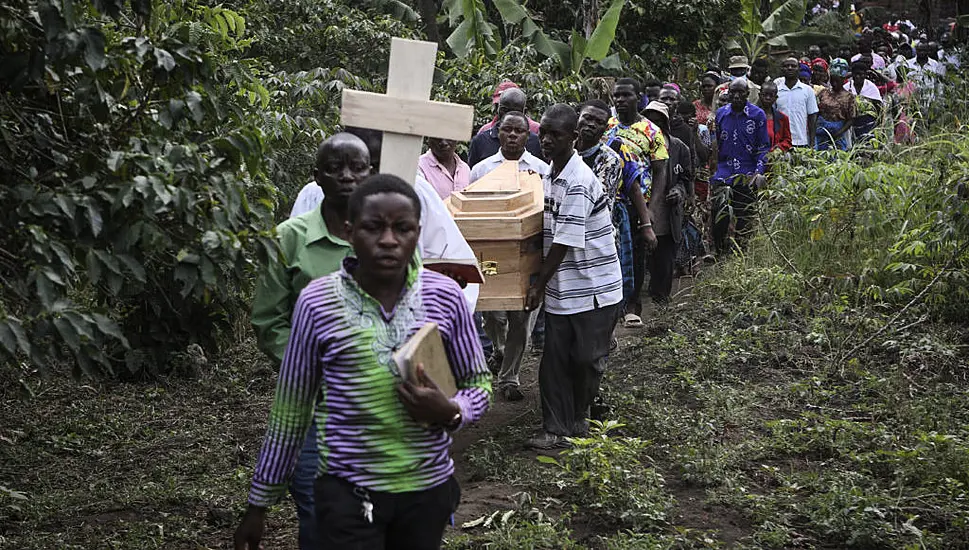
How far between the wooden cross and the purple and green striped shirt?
115cm

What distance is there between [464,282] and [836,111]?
33.9ft

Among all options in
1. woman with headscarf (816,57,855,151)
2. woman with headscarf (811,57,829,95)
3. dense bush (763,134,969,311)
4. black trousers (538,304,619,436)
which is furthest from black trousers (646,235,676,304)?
woman with headscarf (811,57,829,95)

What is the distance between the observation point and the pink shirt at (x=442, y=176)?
7.83m

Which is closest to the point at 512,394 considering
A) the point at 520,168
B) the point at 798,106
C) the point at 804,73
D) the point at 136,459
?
the point at 520,168

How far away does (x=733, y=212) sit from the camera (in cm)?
1177

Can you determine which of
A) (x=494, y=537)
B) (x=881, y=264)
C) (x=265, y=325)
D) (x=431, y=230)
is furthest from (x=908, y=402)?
(x=265, y=325)

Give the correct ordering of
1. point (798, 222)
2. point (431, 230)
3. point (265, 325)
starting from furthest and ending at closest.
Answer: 1. point (798, 222)
2. point (431, 230)
3. point (265, 325)

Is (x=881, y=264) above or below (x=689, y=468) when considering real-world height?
above

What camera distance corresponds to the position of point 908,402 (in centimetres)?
718

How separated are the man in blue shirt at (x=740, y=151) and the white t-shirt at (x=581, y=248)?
482 cm

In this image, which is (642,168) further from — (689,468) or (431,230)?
(431,230)

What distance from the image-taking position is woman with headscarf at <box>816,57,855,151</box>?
14.0 m

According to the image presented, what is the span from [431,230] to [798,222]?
6.55 m

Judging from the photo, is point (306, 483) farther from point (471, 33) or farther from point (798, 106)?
point (471, 33)
